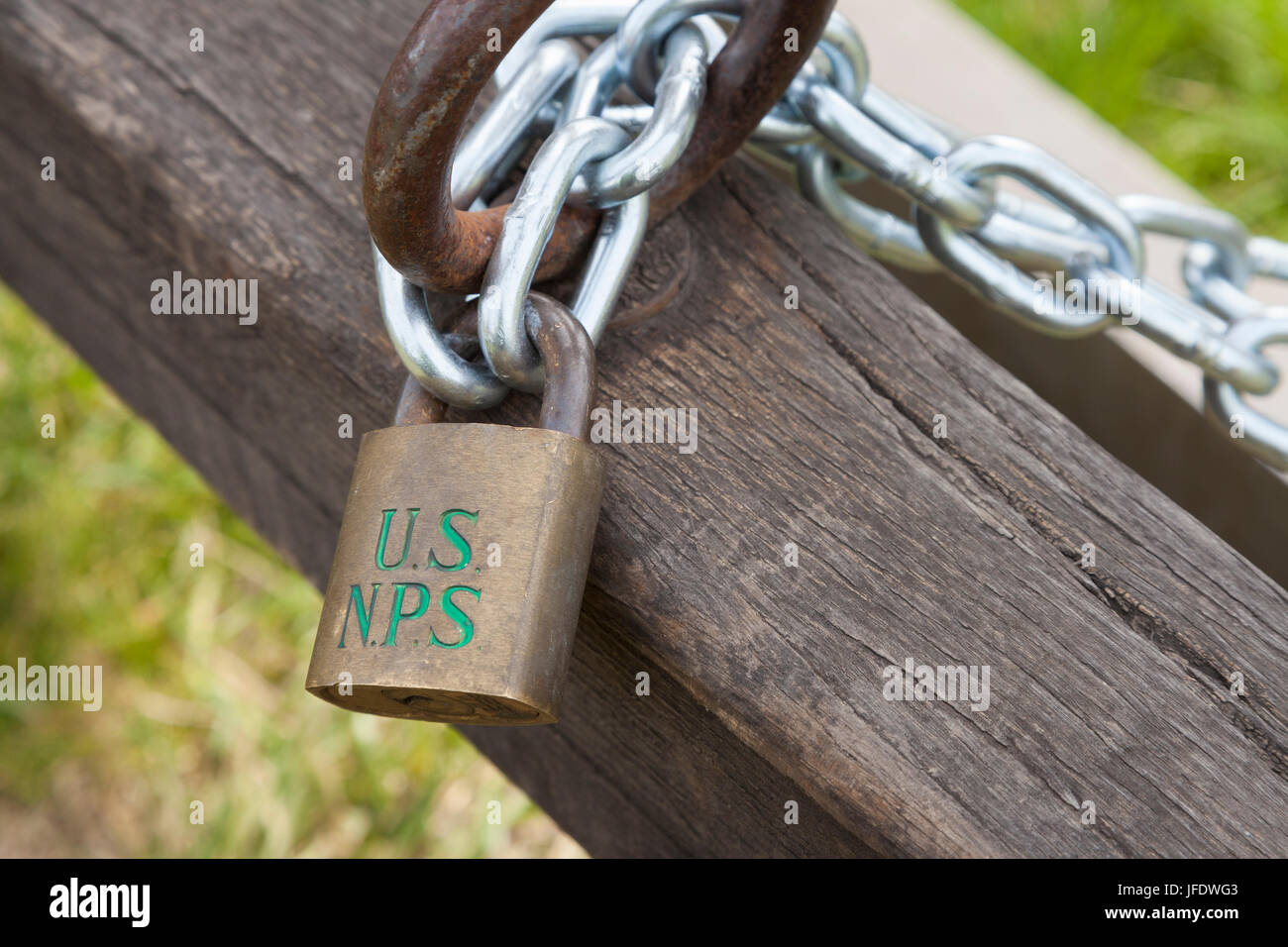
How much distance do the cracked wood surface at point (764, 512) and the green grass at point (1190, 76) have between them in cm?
178

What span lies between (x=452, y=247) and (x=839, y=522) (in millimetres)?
284

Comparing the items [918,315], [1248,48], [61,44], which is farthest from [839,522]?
[1248,48]

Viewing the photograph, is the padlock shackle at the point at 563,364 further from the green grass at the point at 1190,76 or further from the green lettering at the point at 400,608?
the green grass at the point at 1190,76

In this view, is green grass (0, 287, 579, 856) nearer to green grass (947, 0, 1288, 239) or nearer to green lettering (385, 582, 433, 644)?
green lettering (385, 582, 433, 644)

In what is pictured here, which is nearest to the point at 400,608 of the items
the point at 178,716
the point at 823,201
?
the point at 823,201

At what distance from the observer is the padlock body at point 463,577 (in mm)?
661

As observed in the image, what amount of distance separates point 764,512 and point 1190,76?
7.09 feet

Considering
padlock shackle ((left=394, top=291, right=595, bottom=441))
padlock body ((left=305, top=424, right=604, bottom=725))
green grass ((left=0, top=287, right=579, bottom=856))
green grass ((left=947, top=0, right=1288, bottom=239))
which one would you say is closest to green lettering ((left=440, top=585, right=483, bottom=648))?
padlock body ((left=305, top=424, right=604, bottom=725))

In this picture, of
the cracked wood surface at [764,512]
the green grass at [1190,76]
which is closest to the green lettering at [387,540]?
the cracked wood surface at [764,512]

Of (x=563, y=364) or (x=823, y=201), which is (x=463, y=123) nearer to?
(x=563, y=364)

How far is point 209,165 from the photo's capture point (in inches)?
34.9

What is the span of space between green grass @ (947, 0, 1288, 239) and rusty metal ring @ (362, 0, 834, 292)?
1.82 metres

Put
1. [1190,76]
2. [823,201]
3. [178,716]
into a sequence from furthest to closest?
[1190,76] → [178,716] → [823,201]

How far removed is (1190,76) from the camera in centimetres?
242
